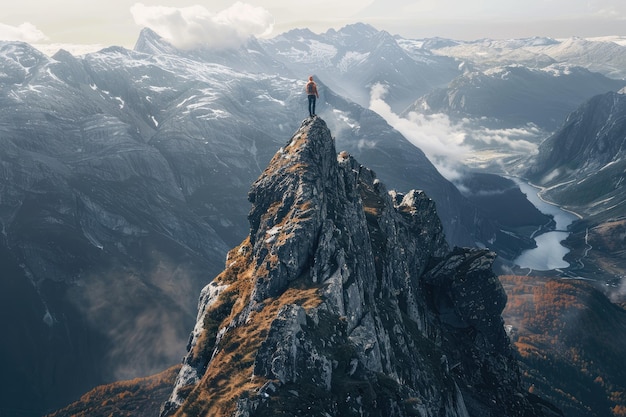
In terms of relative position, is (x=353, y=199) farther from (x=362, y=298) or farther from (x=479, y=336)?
(x=479, y=336)

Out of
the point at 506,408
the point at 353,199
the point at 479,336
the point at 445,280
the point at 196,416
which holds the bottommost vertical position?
the point at 506,408

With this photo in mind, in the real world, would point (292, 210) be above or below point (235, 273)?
above

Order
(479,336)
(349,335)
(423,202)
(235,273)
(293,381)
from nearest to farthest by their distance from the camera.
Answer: (293,381), (349,335), (235,273), (479,336), (423,202)

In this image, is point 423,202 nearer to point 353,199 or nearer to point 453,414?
point 353,199

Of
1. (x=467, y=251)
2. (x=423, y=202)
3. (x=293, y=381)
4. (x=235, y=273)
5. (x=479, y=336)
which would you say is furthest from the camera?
(x=423, y=202)

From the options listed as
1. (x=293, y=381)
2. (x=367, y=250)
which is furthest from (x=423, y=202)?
(x=293, y=381)

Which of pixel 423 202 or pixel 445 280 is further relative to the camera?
pixel 423 202
